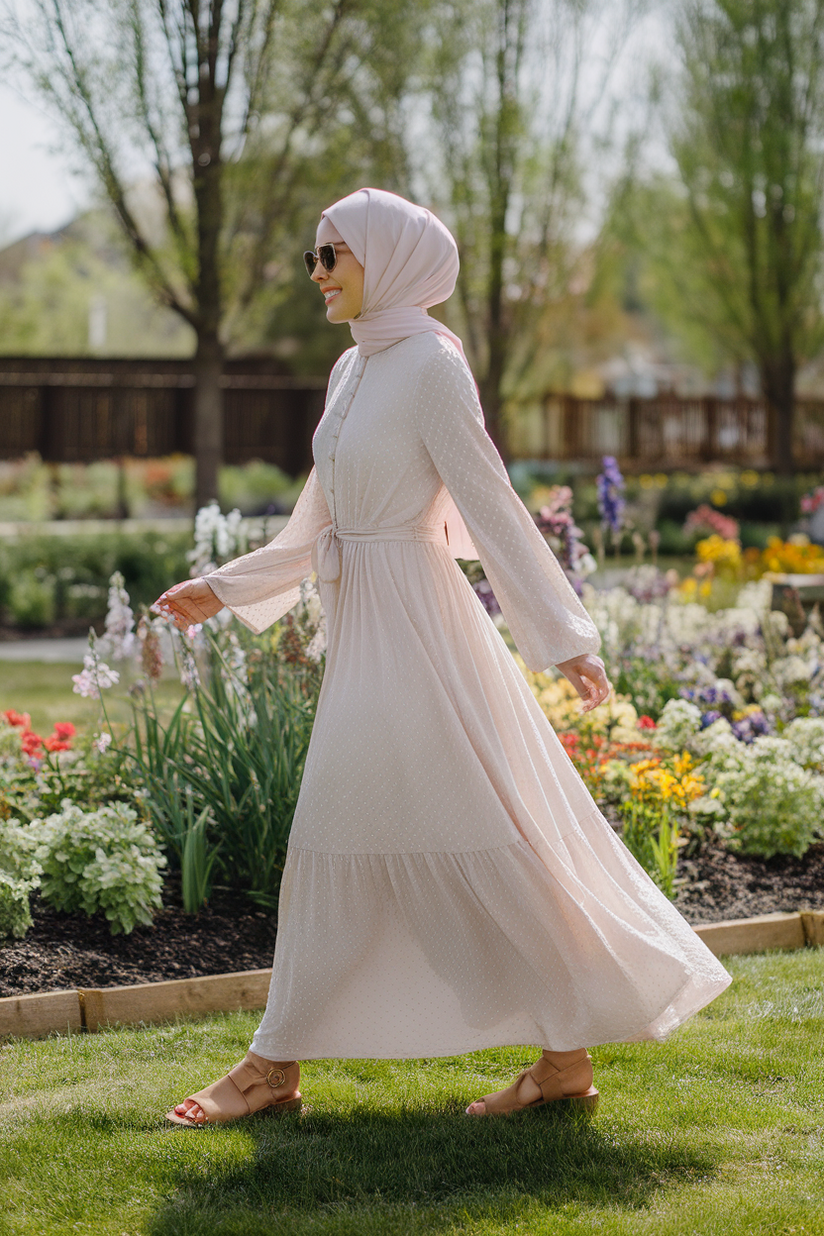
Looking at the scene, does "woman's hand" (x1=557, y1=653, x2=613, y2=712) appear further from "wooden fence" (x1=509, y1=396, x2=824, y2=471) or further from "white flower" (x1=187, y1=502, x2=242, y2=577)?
"wooden fence" (x1=509, y1=396, x2=824, y2=471)

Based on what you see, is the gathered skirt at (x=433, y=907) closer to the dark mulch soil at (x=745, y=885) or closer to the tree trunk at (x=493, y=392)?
the dark mulch soil at (x=745, y=885)

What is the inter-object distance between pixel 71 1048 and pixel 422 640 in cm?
138

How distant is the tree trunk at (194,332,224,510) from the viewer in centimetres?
1059

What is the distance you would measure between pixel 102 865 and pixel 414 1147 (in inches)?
53.7

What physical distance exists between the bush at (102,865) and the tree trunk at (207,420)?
6.97 meters

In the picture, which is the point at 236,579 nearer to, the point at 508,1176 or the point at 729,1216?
the point at 508,1176

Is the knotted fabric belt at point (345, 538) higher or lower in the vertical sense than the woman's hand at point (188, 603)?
higher

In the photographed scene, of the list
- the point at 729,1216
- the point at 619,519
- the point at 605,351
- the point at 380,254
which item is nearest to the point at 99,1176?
the point at 729,1216

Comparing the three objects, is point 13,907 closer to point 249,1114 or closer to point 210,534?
point 249,1114

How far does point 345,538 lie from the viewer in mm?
2773

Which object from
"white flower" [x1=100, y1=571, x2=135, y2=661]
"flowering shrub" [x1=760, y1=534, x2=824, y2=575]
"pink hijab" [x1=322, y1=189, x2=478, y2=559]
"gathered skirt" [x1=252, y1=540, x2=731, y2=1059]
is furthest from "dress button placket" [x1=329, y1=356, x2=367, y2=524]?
"flowering shrub" [x1=760, y1=534, x2=824, y2=575]

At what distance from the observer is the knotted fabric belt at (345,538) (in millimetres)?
2711

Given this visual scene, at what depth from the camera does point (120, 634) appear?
14.7ft

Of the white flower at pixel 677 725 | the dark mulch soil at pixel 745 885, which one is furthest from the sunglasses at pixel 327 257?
the white flower at pixel 677 725
